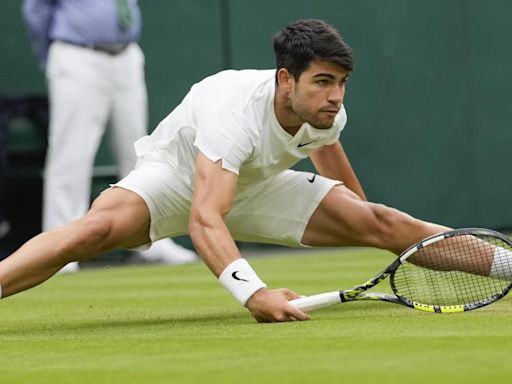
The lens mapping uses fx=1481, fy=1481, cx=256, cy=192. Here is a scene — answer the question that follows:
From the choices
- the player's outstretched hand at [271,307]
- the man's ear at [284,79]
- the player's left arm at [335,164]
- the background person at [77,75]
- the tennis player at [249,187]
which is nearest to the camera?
the player's outstretched hand at [271,307]

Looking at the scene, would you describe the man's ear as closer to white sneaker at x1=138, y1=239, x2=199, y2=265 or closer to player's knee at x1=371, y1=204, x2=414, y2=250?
player's knee at x1=371, y1=204, x2=414, y2=250

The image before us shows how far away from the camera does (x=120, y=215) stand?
6.34 metres

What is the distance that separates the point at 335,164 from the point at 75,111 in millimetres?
4209

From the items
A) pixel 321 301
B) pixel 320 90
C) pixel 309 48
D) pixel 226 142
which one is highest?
pixel 309 48

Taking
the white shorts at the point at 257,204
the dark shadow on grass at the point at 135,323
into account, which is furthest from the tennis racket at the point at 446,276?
the white shorts at the point at 257,204

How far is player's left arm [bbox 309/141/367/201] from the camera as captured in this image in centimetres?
699

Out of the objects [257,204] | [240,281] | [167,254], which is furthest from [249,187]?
[167,254]

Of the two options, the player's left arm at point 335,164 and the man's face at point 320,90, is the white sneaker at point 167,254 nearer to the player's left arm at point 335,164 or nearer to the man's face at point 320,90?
the player's left arm at point 335,164

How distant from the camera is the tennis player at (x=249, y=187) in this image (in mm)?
5914

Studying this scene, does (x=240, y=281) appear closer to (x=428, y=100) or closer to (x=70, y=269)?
(x=70, y=269)

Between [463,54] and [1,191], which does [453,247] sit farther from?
[463,54]

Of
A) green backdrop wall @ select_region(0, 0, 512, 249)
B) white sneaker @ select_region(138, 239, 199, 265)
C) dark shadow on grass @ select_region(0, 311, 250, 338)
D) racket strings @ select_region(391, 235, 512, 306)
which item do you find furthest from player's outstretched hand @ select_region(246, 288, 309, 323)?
green backdrop wall @ select_region(0, 0, 512, 249)

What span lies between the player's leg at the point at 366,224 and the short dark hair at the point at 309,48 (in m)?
0.84

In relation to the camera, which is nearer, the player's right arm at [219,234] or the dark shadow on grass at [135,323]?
the player's right arm at [219,234]
